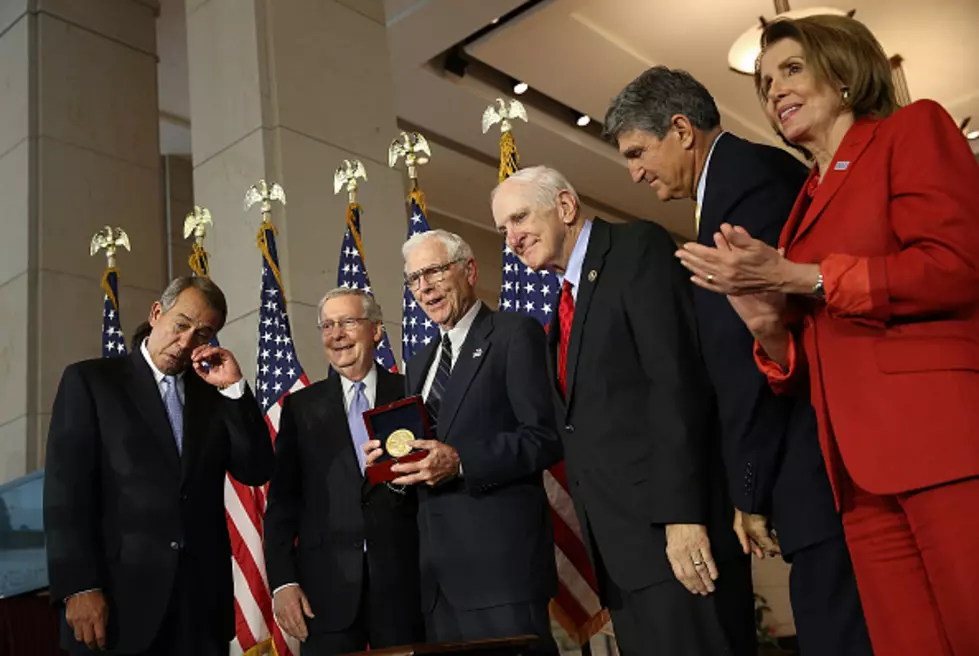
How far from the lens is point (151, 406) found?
2.85 meters

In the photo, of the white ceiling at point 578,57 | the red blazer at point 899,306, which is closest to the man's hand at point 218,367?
the red blazer at point 899,306

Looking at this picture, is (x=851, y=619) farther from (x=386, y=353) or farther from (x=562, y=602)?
(x=386, y=353)

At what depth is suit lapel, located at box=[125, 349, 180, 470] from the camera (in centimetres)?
282

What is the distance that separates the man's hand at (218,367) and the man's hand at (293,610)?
2.14ft

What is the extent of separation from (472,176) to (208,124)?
5.22 metres

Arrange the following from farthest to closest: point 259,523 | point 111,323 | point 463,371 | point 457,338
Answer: point 111,323 < point 259,523 < point 457,338 < point 463,371

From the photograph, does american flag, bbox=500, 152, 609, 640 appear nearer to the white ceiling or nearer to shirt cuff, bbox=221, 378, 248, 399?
shirt cuff, bbox=221, 378, 248, 399

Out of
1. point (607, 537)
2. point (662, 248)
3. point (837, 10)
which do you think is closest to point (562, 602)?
point (607, 537)

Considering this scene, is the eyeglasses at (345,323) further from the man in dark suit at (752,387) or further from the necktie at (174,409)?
the man in dark suit at (752,387)

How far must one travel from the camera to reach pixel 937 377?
148cm

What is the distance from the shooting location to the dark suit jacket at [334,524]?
2.83 metres

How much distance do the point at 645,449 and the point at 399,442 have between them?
2.31 feet

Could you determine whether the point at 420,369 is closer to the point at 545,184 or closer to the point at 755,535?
the point at 545,184

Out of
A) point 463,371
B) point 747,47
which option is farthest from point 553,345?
point 747,47
